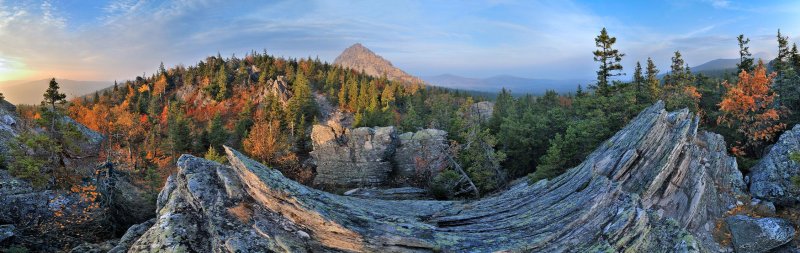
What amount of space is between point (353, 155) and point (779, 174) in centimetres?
4172

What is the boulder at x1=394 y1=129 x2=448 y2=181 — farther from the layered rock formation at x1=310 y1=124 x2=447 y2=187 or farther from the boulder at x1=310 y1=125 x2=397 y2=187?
the boulder at x1=310 y1=125 x2=397 y2=187

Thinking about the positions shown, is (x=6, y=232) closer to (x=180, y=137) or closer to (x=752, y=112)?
(x=180, y=137)

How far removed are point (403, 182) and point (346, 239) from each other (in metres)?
35.8

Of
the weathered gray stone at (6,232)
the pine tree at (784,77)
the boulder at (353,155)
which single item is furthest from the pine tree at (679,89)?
the weathered gray stone at (6,232)

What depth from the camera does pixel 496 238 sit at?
14.7 meters

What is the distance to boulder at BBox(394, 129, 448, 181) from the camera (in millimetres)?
47719

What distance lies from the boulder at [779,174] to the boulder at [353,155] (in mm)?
36039

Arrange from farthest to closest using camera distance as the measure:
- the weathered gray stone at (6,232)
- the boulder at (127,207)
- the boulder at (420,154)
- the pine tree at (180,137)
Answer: the pine tree at (180,137) < the boulder at (420,154) < the boulder at (127,207) < the weathered gray stone at (6,232)

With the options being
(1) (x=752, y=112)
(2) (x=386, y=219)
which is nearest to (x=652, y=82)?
(1) (x=752, y=112)

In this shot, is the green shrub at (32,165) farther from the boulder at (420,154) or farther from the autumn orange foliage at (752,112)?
the autumn orange foliage at (752,112)

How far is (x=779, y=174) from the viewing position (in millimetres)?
31172

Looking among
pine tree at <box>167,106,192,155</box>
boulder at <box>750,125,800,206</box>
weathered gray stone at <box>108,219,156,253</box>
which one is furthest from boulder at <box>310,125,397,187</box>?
boulder at <box>750,125,800,206</box>

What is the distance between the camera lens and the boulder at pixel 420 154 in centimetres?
4772

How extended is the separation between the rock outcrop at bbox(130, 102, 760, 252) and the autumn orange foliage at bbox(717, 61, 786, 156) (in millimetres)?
24476
